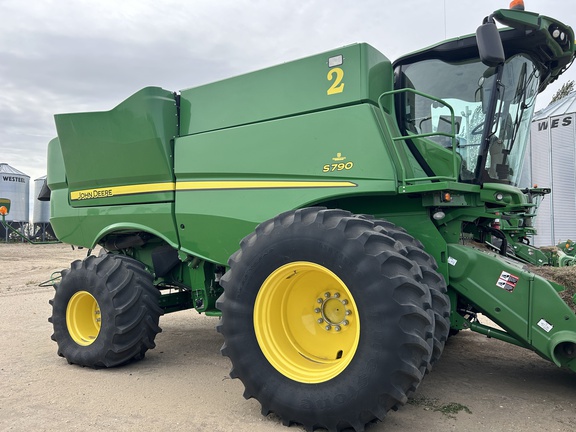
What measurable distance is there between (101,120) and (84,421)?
311 cm

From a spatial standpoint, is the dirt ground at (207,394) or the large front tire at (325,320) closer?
the large front tire at (325,320)

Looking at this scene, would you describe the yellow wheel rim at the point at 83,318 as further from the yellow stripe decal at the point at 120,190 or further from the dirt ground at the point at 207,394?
the yellow stripe decal at the point at 120,190

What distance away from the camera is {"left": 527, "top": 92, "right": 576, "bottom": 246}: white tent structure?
13.6m

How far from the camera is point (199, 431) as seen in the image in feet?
10.1

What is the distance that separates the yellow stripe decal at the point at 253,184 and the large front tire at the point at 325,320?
0.53 metres

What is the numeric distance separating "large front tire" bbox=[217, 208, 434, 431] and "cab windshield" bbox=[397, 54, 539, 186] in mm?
1361

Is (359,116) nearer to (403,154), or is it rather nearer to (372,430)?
(403,154)

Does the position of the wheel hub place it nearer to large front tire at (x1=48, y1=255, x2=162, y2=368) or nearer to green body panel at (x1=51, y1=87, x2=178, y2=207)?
large front tire at (x1=48, y1=255, x2=162, y2=368)

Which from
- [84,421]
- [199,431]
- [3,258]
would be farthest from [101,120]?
[3,258]

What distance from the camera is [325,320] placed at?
3402 millimetres

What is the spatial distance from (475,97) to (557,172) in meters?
11.7

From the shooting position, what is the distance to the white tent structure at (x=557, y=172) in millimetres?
13641

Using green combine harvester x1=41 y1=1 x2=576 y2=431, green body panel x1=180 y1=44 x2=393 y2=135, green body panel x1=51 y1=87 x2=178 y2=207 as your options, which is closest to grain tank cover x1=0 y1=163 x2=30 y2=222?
green body panel x1=51 y1=87 x2=178 y2=207

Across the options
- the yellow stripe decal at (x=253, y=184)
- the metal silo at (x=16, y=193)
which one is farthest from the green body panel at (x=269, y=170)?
the metal silo at (x=16, y=193)
